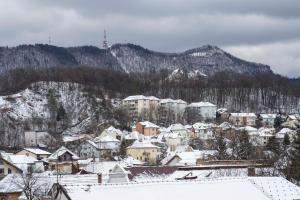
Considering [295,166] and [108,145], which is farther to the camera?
[108,145]

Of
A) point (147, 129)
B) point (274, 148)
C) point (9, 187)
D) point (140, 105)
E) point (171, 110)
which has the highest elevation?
point (140, 105)

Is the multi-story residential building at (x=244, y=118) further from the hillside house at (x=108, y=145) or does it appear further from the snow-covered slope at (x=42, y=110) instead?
the hillside house at (x=108, y=145)

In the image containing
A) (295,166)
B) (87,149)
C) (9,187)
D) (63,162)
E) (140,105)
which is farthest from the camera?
(140,105)

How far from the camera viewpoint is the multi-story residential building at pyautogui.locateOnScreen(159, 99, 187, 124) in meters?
160

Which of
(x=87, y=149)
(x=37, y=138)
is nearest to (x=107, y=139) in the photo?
(x=87, y=149)

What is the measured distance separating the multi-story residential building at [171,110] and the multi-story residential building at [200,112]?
219cm

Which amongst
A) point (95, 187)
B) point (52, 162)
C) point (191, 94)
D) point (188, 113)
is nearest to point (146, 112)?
point (188, 113)

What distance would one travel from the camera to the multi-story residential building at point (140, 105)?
536 ft

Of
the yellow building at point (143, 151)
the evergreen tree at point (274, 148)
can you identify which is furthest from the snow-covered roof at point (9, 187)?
the yellow building at point (143, 151)

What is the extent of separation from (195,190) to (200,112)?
14556 centimetres

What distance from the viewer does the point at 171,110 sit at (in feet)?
539

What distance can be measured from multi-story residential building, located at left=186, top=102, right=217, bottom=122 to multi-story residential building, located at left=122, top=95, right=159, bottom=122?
9445mm

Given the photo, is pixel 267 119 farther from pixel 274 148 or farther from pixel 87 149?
pixel 274 148

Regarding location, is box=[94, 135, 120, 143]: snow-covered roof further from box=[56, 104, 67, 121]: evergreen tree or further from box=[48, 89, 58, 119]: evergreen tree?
box=[48, 89, 58, 119]: evergreen tree
